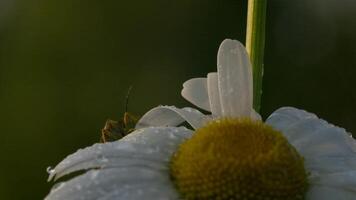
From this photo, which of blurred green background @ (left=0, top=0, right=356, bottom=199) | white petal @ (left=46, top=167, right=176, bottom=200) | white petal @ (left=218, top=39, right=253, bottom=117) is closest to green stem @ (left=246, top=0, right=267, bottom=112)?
white petal @ (left=218, top=39, right=253, bottom=117)

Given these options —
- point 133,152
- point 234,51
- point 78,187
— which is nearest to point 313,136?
point 234,51

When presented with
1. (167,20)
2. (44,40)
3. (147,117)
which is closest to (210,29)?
(167,20)

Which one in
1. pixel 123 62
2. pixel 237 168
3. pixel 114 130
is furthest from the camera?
pixel 123 62

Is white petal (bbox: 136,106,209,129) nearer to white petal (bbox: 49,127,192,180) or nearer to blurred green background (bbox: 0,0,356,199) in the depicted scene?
white petal (bbox: 49,127,192,180)

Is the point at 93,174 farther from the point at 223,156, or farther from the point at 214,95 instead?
the point at 214,95

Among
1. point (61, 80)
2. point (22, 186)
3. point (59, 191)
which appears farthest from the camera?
point (61, 80)

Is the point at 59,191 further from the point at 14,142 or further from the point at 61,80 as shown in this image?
the point at 61,80
